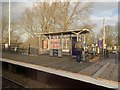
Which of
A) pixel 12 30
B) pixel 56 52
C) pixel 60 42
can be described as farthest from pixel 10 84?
pixel 12 30

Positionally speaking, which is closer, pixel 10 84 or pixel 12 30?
pixel 10 84

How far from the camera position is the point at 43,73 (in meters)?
8.89

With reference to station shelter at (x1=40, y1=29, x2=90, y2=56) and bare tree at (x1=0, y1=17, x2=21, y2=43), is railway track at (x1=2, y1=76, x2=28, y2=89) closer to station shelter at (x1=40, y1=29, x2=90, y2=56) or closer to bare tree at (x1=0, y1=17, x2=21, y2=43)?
station shelter at (x1=40, y1=29, x2=90, y2=56)

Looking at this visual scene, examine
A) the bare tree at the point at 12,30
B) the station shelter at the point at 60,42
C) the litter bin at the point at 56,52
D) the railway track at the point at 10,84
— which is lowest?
the railway track at the point at 10,84

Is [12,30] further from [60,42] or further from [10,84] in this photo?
[10,84]

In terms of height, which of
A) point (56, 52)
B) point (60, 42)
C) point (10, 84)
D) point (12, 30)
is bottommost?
point (10, 84)

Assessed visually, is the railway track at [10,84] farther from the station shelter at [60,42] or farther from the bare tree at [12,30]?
the bare tree at [12,30]

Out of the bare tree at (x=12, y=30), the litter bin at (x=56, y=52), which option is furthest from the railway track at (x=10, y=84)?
the bare tree at (x=12, y=30)

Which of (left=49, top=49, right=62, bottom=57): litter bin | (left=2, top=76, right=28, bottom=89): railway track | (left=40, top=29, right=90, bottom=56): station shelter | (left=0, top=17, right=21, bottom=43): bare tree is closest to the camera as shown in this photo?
(left=2, top=76, right=28, bottom=89): railway track

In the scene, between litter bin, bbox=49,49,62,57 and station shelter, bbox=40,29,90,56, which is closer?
litter bin, bbox=49,49,62,57

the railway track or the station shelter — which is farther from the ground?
the station shelter

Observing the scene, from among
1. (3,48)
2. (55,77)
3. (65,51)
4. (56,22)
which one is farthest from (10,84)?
(56,22)

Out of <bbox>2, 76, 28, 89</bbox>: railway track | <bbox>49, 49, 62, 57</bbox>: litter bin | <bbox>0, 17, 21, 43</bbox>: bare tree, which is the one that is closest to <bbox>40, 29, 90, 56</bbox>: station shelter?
<bbox>49, 49, 62, 57</bbox>: litter bin

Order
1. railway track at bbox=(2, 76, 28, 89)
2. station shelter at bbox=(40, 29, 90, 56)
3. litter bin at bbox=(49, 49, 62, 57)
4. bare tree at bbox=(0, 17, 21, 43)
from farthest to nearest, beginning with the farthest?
bare tree at bbox=(0, 17, 21, 43) < station shelter at bbox=(40, 29, 90, 56) < litter bin at bbox=(49, 49, 62, 57) < railway track at bbox=(2, 76, 28, 89)
